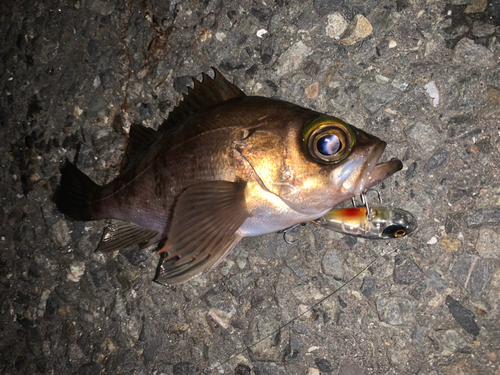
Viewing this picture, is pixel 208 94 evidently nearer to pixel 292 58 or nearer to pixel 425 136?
pixel 292 58

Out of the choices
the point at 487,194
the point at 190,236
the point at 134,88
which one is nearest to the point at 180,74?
the point at 134,88

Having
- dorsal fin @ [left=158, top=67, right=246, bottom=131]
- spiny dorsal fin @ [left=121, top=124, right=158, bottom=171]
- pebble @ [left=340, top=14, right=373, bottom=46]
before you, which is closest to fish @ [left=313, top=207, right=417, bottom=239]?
dorsal fin @ [left=158, top=67, right=246, bottom=131]

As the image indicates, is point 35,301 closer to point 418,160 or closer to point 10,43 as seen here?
point 10,43

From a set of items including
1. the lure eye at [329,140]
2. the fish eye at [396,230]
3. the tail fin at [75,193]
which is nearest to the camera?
the lure eye at [329,140]

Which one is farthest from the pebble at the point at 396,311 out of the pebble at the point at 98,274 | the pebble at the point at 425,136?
the pebble at the point at 98,274

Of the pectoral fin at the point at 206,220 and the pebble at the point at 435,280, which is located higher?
the pectoral fin at the point at 206,220

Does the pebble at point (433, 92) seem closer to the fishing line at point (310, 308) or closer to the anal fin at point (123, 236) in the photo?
the fishing line at point (310, 308)
